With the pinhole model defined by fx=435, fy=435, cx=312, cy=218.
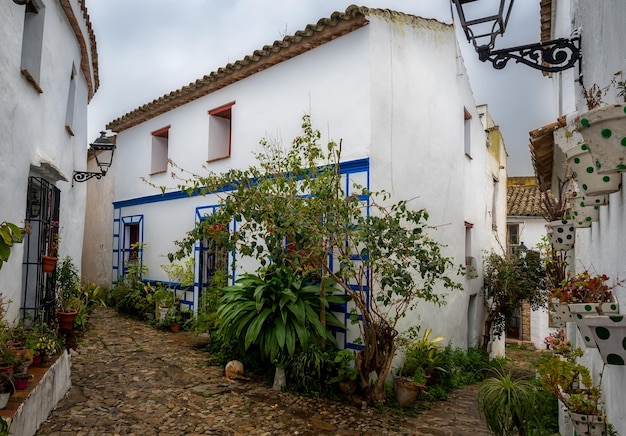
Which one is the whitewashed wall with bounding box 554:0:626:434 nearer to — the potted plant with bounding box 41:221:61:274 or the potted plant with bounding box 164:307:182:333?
the potted plant with bounding box 41:221:61:274

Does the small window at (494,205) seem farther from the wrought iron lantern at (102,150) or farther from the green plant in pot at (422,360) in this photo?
the wrought iron lantern at (102,150)

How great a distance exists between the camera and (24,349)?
15.2ft

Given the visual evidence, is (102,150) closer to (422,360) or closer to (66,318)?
(66,318)

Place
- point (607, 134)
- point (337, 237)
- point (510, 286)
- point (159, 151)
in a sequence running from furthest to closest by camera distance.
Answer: point (159, 151) < point (510, 286) < point (337, 237) < point (607, 134)

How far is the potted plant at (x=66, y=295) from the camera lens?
723cm

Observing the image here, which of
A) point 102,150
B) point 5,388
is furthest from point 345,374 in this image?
point 102,150

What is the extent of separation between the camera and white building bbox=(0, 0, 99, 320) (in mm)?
4957

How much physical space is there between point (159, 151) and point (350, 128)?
6.92m

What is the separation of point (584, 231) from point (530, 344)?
14.7 m

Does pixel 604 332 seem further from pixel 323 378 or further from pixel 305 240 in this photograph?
pixel 323 378

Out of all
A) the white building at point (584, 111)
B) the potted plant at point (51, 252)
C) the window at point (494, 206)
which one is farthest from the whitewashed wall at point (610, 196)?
the window at point (494, 206)

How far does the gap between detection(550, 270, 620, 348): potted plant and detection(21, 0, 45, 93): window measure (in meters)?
6.44

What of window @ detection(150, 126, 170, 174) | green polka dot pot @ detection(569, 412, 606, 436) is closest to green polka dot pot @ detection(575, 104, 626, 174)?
green polka dot pot @ detection(569, 412, 606, 436)

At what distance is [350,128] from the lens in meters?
7.20
